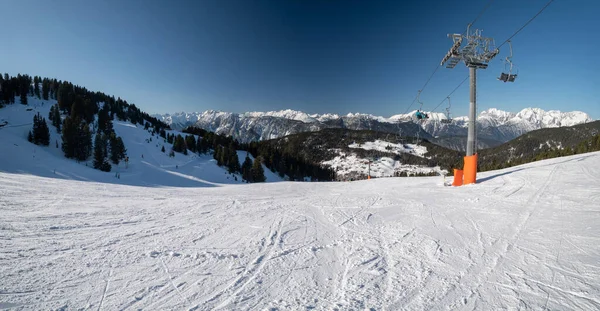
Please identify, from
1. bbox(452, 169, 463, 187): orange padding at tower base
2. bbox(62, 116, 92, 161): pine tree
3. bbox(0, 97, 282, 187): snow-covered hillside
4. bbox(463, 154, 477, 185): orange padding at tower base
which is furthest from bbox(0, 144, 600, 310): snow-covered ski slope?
bbox(62, 116, 92, 161): pine tree

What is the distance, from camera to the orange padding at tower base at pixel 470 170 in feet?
44.9

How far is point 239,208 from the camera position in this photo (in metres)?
9.24

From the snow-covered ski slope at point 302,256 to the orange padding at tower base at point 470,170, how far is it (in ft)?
15.2

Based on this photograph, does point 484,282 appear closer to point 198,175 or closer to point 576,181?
point 576,181

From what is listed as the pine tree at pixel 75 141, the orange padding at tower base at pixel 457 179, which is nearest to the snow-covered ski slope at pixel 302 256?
the orange padding at tower base at pixel 457 179

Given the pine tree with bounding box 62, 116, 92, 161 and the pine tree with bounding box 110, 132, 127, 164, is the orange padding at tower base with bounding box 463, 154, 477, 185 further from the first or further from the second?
the pine tree with bounding box 62, 116, 92, 161

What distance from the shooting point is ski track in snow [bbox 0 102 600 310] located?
3.50m

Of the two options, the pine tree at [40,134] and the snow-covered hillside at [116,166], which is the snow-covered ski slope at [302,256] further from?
the pine tree at [40,134]

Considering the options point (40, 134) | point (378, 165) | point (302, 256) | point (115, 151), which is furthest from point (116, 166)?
point (378, 165)

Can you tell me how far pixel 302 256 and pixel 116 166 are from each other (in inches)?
2357

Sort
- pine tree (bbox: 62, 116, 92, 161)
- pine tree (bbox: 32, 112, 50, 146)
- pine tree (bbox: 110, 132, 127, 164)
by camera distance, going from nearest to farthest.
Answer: pine tree (bbox: 32, 112, 50, 146) < pine tree (bbox: 62, 116, 92, 161) < pine tree (bbox: 110, 132, 127, 164)

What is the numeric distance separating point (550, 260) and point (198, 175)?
57748 millimetres

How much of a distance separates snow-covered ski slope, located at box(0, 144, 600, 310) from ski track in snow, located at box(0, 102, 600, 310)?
0.03m

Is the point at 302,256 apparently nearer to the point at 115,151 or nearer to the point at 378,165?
the point at 115,151
